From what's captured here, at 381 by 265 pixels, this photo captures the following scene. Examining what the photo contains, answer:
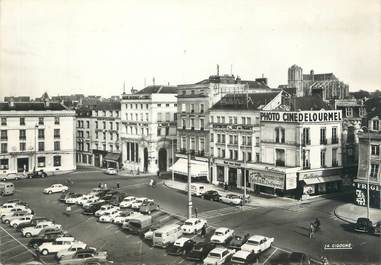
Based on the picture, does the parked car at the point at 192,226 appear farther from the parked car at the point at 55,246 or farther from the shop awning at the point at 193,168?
the shop awning at the point at 193,168

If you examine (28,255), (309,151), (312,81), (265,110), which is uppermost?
(312,81)

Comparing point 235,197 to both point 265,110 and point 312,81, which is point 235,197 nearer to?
point 265,110

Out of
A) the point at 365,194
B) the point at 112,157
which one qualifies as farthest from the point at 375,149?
the point at 112,157

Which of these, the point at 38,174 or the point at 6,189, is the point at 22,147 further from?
the point at 6,189

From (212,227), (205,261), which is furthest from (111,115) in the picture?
(205,261)

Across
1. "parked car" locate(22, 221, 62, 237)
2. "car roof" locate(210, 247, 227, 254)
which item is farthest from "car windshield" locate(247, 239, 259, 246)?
"parked car" locate(22, 221, 62, 237)

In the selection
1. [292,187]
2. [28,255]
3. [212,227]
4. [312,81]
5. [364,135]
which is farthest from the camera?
[312,81]

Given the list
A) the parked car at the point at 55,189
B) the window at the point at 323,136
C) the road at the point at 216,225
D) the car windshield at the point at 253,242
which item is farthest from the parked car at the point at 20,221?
the window at the point at 323,136
